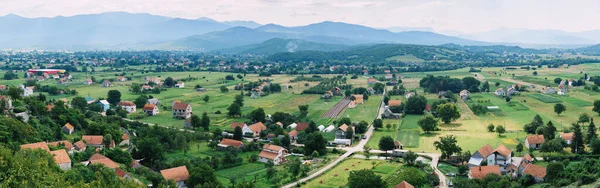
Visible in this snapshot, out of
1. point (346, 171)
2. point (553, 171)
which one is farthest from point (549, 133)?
point (346, 171)

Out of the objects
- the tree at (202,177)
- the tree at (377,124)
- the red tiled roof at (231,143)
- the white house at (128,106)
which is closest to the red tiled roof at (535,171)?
the tree at (202,177)

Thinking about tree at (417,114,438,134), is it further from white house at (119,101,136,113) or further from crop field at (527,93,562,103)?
white house at (119,101,136,113)

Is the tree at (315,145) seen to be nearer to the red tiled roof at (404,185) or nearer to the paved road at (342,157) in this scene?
the paved road at (342,157)

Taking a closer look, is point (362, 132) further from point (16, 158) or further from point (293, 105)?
point (16, 158)

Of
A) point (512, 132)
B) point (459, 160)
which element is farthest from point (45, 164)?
point (512, 132)

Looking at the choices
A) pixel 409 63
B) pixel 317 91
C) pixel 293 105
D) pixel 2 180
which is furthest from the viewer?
pixel 409 63

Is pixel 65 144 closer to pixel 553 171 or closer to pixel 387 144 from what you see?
pixel 387 144
